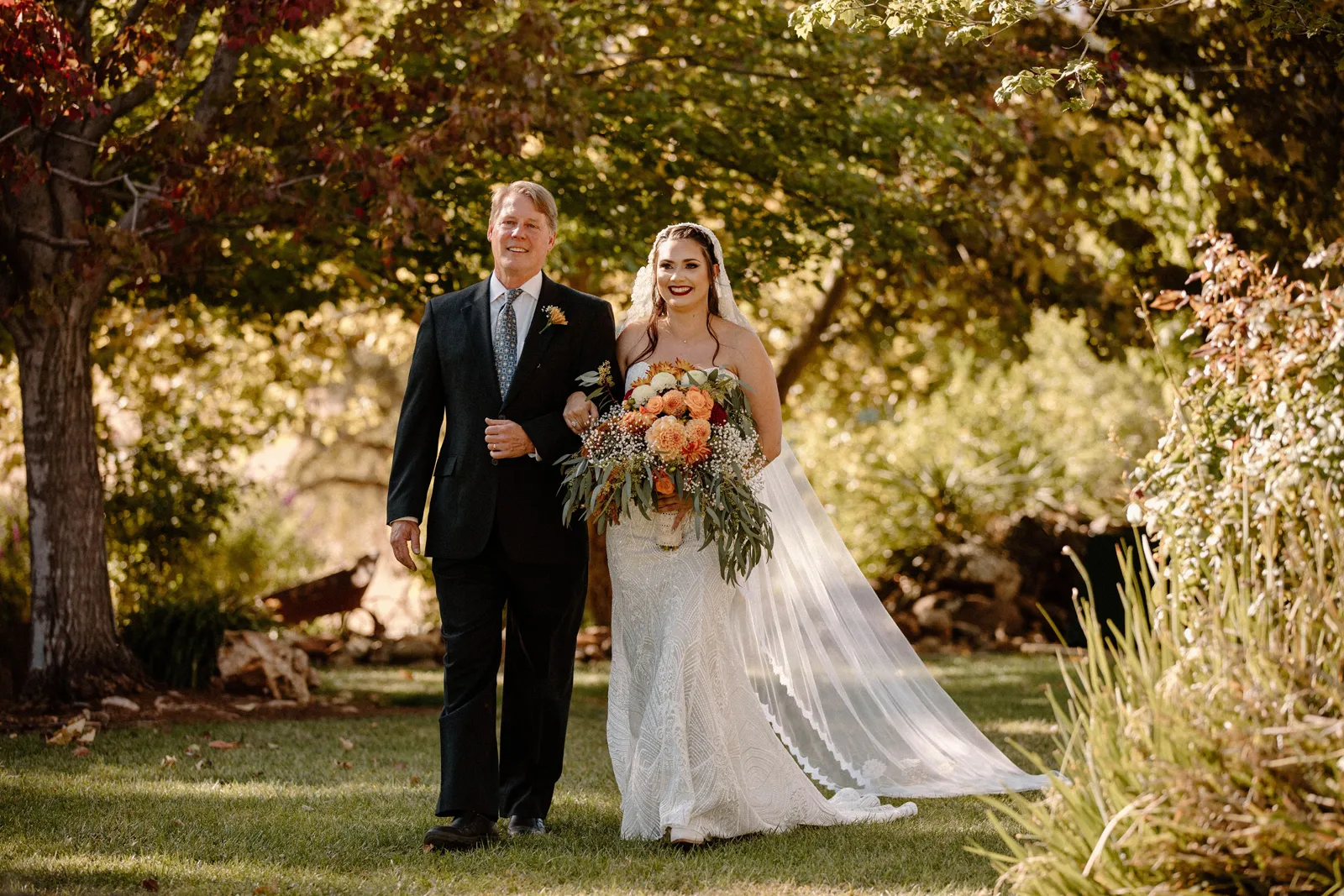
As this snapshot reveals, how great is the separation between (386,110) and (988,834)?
5.26m

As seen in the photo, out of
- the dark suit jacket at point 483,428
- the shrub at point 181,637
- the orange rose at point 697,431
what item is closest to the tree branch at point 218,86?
the shrub at point 181,637

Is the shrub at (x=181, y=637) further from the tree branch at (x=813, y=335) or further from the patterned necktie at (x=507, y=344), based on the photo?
the tree branch at (x=813, y=335)

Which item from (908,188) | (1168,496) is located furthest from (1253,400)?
(908,188)

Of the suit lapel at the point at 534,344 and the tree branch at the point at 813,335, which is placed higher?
the tree branch at the point at 813,335

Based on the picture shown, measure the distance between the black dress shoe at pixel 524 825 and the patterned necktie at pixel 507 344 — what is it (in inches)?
62.0

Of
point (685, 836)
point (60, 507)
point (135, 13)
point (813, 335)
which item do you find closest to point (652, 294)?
point (685, 836)

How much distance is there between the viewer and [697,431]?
4.54 m

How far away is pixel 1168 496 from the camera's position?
3.46 meters

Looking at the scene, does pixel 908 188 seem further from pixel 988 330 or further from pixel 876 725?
pixel 876 725

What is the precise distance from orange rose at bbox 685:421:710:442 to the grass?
1373 millimetres

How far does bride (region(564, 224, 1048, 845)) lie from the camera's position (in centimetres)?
459

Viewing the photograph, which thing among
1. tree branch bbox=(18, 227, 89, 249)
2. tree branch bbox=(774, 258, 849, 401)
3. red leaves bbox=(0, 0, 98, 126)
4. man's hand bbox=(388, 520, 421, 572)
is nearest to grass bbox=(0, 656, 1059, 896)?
man's hand bbox=(388, 520, 421, 572)

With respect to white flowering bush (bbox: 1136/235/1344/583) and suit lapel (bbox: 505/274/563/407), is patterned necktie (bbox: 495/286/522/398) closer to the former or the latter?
suit lapel (bbox: 505/274/563/407)

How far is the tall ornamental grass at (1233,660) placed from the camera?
9.42 ft
